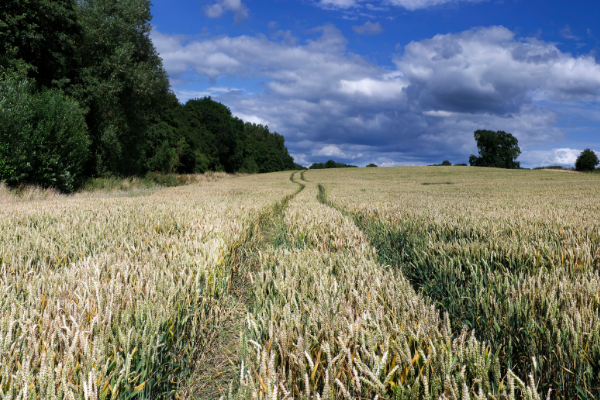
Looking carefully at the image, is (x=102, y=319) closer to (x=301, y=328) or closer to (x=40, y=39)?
(x=301, y=328)

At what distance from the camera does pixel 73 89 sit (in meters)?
19.1

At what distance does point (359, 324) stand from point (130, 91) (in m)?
26.6

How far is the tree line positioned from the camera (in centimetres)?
1396

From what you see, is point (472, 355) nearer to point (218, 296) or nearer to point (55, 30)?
point (218, 296)

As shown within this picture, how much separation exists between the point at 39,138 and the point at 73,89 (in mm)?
6771

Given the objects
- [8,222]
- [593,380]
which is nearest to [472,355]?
[593,380]

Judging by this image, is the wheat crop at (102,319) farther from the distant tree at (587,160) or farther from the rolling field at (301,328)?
the distant tree at (587,160)

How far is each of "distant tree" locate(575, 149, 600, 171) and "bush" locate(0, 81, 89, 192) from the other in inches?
4058

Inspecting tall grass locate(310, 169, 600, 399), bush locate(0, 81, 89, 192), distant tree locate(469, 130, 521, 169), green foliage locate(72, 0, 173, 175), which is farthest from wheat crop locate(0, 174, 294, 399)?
distant tree locate(469, 130, 521, 169)

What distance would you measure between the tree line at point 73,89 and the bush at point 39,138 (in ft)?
0.13

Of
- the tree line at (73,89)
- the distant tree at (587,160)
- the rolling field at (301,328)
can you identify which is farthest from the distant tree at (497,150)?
the rolling field at (301,328)

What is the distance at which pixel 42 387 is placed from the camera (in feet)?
3.55

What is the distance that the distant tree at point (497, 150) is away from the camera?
10319cm

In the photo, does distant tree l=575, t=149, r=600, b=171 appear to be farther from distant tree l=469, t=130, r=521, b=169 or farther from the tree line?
the tree line
